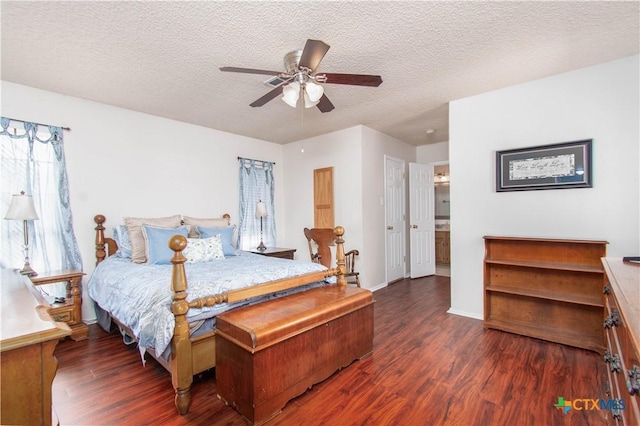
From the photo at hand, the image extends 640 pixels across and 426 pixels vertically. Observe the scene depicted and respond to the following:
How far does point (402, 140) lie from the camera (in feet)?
17.2

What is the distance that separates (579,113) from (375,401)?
Result: 10.0 feet

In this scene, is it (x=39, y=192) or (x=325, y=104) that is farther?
(x=39, y=192)

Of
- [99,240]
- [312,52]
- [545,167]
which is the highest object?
A: [312,52]

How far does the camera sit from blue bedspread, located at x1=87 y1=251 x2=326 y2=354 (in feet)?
6.03

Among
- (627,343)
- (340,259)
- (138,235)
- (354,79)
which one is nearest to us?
(627,343)

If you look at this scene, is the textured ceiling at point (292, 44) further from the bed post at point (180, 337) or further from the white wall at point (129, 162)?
the bed post at point (180, 337)

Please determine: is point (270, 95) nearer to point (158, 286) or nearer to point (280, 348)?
point (158, 286)

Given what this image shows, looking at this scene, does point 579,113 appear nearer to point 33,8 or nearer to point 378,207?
point 378,207

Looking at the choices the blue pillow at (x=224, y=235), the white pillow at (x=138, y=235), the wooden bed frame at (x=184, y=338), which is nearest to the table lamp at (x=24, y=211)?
the white pillow at (x=138, y=235)

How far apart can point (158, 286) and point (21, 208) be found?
172 cm

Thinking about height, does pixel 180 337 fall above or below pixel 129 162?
below

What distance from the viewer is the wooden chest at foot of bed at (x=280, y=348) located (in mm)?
1631

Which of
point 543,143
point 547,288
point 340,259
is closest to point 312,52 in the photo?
point 340,259

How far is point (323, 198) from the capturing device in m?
4.70
